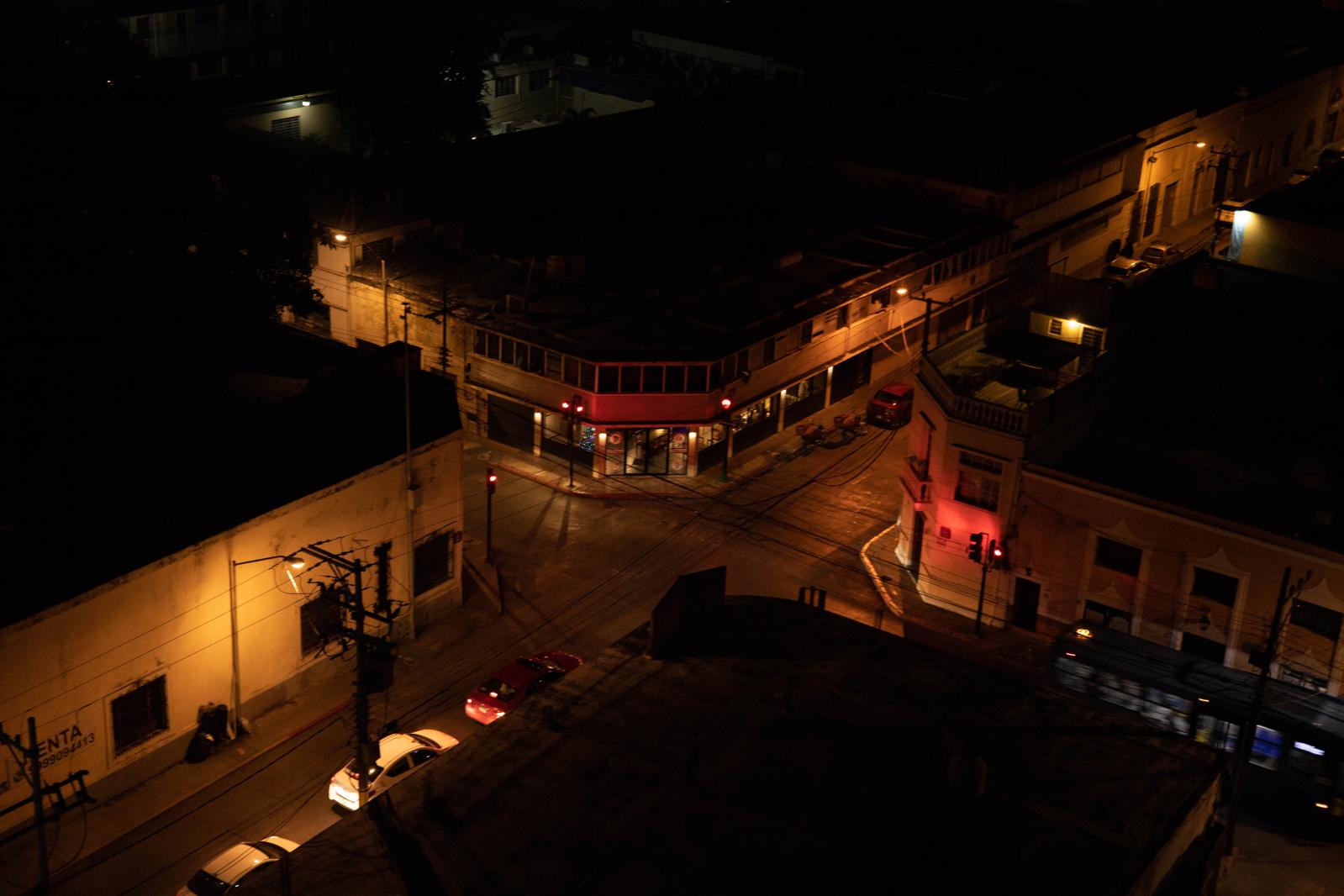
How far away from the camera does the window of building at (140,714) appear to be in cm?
3491

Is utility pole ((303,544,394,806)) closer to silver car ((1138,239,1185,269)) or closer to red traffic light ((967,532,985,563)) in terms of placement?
red traffic light ((967,532,985,563))

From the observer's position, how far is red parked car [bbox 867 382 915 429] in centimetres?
5819

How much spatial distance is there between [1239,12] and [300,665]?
288 feet

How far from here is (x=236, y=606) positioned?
121 ft

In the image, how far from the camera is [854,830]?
25.2 m

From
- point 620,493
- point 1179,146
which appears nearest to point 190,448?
point 620,493

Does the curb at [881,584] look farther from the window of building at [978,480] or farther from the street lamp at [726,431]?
the street lamp at [726,431]

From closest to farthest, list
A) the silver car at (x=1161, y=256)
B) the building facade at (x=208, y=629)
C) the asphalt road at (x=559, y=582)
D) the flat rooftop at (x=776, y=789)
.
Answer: the flat rooftop at (x=776, y=789) → the building facade at (x=208, y=629) → the asphalt road at (x=559, y=582) → the silver car at (x=1161, y=256)

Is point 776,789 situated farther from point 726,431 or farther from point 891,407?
point 891,407

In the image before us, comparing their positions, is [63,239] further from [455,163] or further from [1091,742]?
[1091,742]

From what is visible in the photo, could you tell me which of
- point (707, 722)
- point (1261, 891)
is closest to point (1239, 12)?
point (1261, 891)

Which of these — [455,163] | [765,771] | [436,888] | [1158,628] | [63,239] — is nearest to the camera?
[436,888]

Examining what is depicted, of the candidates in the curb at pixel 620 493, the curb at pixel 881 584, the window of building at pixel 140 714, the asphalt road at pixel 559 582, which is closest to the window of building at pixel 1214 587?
the curb at pixel 881 584

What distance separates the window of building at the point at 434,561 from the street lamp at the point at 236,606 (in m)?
4.82
